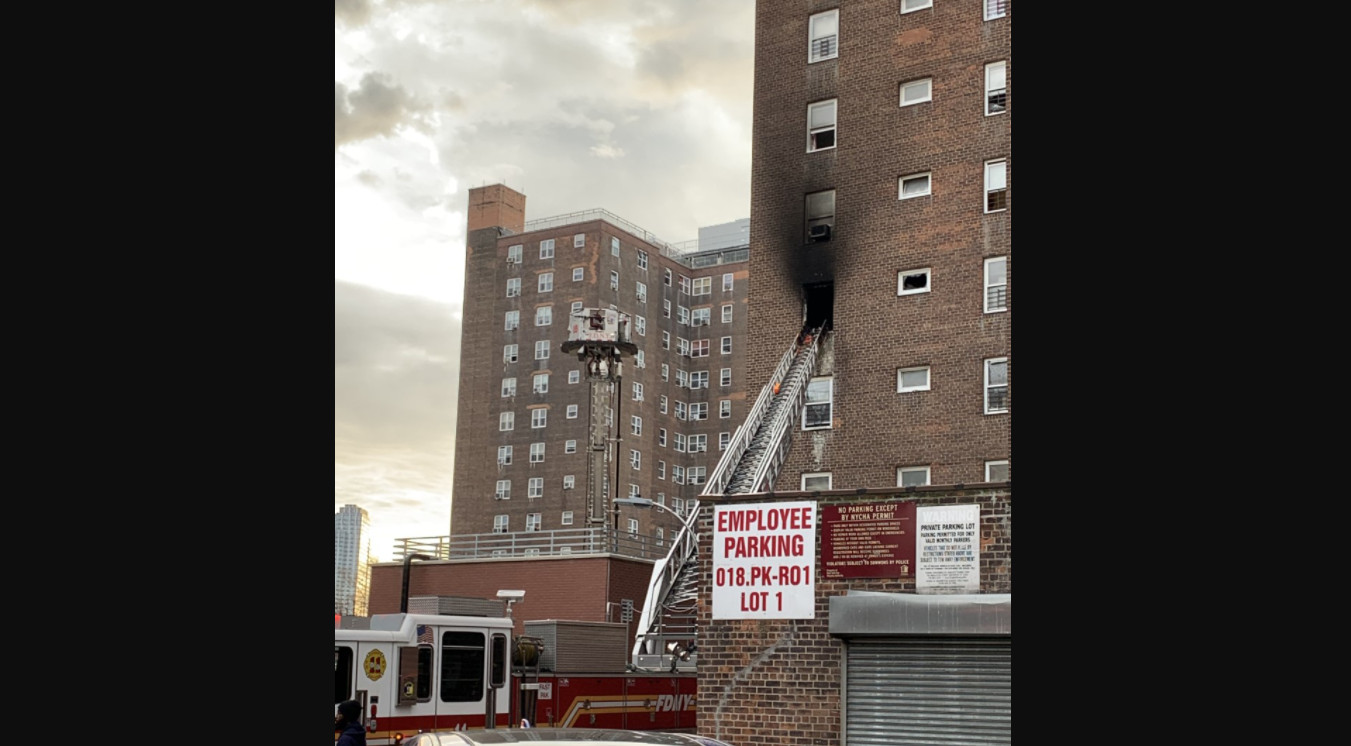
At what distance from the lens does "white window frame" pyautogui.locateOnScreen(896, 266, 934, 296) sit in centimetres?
3319

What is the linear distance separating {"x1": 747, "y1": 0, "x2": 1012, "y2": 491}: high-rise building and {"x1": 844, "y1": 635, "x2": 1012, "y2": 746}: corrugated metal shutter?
14341 mm

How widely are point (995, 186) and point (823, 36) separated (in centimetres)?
651

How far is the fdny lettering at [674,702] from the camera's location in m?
25.6

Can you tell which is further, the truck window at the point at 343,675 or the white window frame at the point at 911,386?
the white window frame at the point at 911,386

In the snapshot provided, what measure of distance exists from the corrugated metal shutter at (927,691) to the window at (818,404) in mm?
15981

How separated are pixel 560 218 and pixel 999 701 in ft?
284

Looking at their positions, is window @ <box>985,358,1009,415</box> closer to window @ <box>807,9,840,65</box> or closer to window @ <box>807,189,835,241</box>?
window @ <box>807,189,835,241</box>

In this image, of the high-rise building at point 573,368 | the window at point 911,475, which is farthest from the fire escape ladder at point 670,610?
the high-rise building at point 573,368

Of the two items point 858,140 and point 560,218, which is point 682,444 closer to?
point 560,218

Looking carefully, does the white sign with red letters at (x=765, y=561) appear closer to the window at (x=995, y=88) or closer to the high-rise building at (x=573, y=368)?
the window at (x=995, y=88)

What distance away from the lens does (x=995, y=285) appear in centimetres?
3266

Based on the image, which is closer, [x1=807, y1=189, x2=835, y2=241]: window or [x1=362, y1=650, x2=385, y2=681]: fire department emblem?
[x1=362, y1=650, x2=385, y2=681]: fire department emblem

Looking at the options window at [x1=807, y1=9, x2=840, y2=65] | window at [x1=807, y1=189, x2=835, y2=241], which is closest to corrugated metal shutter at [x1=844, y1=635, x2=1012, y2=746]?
window at [x1=807, y1=189, x2=835, y2=241]

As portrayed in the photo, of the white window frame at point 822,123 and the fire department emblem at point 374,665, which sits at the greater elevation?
the white window frame at point 822,123
